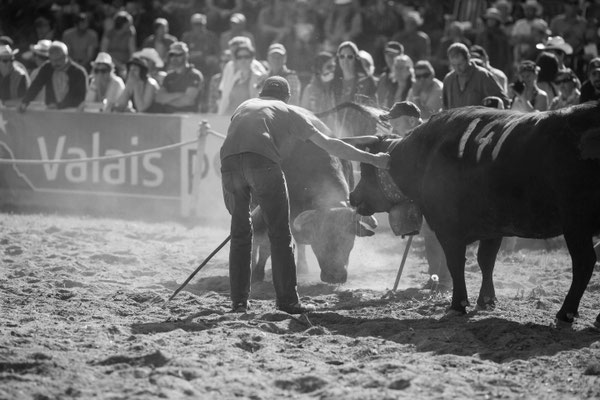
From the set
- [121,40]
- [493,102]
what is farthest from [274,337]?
[121,40]

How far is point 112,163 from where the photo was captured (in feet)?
51.2

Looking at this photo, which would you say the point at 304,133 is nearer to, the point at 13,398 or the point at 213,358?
the point at 213,358

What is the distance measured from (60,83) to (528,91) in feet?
24.0

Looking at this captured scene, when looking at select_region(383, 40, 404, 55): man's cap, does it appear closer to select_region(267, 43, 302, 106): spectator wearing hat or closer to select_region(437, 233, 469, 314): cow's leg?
select_region(267, 43, 302, 106): spectator wearing hat

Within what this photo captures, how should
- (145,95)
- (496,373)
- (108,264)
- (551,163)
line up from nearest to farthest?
(496,373) < (551,163) < (108,264) < (145,95)

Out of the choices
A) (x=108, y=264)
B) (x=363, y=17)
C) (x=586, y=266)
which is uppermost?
(x=363, y=17)

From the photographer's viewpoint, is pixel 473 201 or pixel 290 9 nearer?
pixel 473 201

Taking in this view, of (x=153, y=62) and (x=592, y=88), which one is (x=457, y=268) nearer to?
(x=592, y=88)

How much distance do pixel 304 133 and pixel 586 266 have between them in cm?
239

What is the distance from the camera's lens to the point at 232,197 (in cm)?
875

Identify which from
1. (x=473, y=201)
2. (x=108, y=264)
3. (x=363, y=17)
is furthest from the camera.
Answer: (x=363, y=17)

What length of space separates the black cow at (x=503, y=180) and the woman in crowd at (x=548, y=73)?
4.64m

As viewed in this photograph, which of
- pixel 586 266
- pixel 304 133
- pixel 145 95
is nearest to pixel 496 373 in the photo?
pixel 586 266

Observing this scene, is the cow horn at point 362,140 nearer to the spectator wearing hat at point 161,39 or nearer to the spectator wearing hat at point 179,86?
the spectator wearing hat at point 179,86
